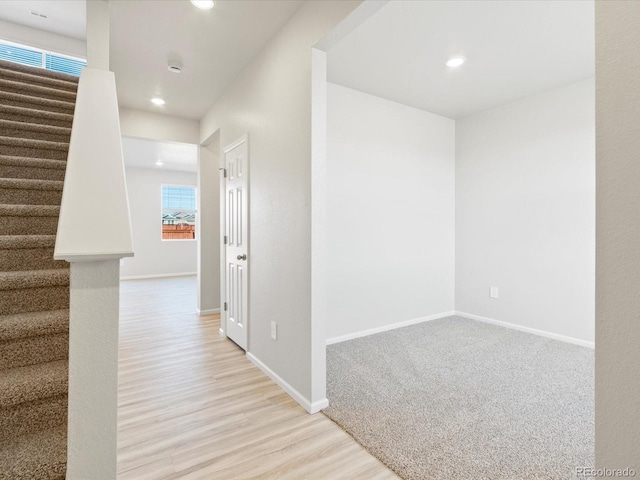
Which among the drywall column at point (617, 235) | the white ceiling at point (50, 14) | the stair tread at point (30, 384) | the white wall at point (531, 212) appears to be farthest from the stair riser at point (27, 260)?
the white wall at point (531, 212)

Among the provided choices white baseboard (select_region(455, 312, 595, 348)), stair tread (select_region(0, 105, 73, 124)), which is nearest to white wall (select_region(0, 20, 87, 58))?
stair tread (select_region(0, 105, 73, 124))

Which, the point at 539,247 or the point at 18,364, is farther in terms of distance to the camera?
the point at 539,247

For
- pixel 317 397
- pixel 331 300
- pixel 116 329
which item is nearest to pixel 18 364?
pixel 116 329

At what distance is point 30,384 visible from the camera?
4.06 ft

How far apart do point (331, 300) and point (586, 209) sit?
278cm

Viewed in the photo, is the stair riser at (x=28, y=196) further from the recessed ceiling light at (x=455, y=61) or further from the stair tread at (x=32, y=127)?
the recessed ceiling light at (x=455, y=61)

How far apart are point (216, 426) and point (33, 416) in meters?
0.96

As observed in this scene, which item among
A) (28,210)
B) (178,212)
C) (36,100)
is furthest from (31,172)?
(178,212)

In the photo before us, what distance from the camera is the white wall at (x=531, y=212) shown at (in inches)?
131

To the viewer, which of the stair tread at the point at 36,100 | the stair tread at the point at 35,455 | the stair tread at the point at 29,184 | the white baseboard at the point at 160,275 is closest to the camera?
the stair tread at the point at 35,455

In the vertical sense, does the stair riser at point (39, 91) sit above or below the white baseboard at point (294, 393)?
above

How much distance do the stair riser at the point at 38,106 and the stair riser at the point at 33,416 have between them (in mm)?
2579

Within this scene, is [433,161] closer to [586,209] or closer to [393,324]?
[586,209]

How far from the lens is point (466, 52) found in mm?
2760
